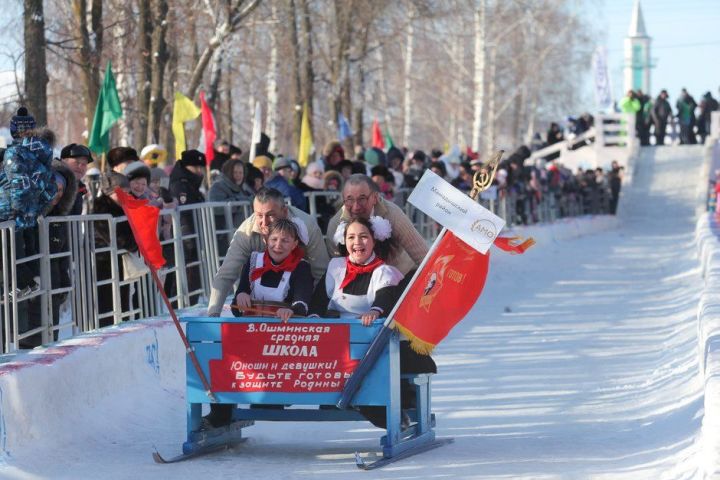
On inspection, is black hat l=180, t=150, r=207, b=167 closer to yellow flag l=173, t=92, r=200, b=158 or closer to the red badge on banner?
the red badge on banner

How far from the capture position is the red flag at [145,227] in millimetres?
9047

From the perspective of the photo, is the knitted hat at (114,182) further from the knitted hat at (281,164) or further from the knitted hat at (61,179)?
the knitted hat at (281,164)

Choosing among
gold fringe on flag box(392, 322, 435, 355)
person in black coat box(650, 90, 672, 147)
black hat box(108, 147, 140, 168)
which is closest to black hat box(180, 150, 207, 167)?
black hat box(108, 147, 140, 168)

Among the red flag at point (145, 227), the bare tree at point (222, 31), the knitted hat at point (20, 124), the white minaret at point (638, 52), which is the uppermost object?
the white minaret at point (638, 52)

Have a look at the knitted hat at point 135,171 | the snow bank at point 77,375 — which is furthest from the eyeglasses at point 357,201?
the knitted hat at point 135,171

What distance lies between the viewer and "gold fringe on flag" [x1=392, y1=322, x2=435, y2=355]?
8.43 metres

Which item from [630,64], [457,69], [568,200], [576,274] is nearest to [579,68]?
[457,69]

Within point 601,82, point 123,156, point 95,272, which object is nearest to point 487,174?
point 95,272

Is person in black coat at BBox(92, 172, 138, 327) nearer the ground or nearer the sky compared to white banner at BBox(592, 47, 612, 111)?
nearer the ground

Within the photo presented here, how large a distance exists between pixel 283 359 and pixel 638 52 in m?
145

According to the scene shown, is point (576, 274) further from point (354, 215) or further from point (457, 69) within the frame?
point (457, 69)

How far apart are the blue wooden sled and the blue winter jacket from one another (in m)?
1.71

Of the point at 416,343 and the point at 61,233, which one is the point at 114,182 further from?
the point at 416,343

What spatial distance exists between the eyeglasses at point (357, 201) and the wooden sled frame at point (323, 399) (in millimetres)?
1028
